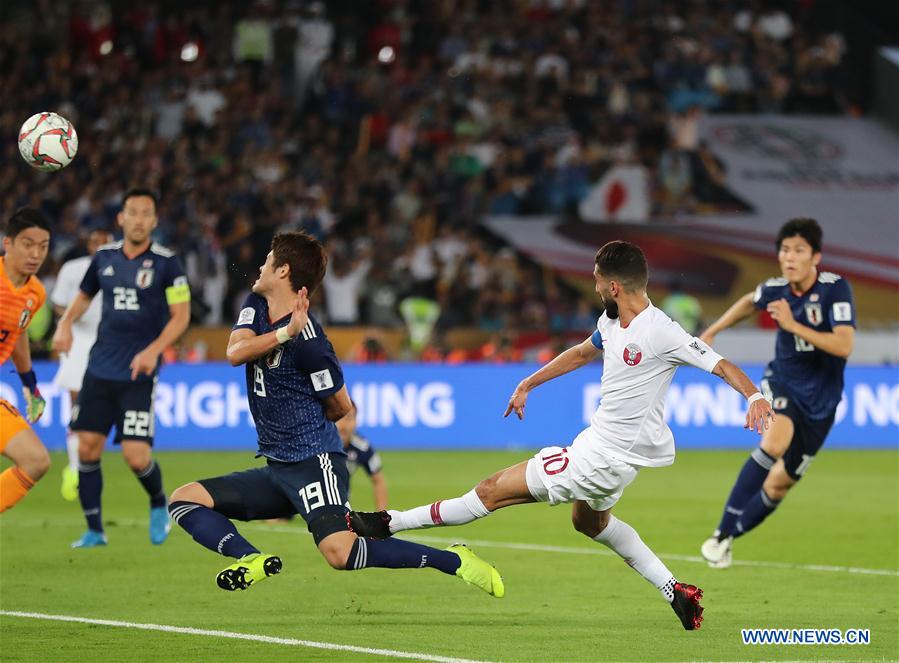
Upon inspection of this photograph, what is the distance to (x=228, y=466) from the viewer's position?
17547 millimetres

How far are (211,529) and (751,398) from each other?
8.98ft

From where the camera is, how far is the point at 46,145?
406 inches

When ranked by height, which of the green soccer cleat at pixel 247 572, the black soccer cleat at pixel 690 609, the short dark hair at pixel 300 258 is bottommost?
the black soccer cleat at pixel 690 609

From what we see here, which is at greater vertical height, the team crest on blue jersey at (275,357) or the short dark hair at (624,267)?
the short dark hair at (624,267)

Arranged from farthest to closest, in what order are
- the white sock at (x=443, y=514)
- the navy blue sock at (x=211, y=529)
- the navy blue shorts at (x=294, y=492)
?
the white sock at (x=443, y=514) < the navy blue shorts at (x=294, y=492) < the navy blue sock at (x=211, y=529)

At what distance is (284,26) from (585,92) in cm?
577

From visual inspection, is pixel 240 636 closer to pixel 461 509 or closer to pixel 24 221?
pixel 461 509

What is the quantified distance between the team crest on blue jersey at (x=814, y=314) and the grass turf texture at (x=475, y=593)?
1.74m

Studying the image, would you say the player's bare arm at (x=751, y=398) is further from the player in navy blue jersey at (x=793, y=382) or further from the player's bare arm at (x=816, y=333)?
the player in navy blue jersey at (x=793, y=382)

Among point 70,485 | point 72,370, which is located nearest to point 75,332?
point 72,370

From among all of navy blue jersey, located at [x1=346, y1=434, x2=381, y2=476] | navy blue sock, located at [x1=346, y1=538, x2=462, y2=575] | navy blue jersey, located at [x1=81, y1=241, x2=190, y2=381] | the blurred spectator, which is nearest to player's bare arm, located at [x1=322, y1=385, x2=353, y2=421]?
navy blue sock, located at [x1=346, y1=538, x2=462, y2=575]

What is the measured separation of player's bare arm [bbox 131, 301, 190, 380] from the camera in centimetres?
1024

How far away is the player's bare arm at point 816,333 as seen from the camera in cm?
973

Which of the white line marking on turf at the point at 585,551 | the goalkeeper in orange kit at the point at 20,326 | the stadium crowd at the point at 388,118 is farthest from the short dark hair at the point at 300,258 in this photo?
the stadium crowd at the point at 388,118
